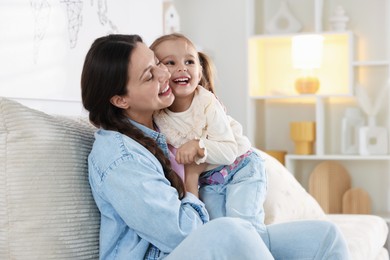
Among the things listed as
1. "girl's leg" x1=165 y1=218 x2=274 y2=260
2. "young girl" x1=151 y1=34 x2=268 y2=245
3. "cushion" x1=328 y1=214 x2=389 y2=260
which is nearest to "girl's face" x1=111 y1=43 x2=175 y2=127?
"young girl" x1=151 y1=34 x2=268 y2=245

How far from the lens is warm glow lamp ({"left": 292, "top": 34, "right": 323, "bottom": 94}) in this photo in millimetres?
4383

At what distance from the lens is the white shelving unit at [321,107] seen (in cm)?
444

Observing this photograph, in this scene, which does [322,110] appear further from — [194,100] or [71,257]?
[71,257]

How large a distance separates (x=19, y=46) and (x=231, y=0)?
242 cm

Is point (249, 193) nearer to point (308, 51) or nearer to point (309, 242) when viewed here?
point (309, 242)

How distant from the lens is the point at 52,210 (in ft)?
5.97

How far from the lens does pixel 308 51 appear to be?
439 centimetres

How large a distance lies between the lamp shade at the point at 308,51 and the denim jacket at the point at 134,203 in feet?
8.63

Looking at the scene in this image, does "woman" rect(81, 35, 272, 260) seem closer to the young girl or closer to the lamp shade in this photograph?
the young girl

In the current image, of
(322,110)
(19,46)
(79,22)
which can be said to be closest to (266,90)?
(322,110)

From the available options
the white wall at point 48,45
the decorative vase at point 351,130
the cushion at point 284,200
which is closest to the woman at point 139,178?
the white wall at point 48,45

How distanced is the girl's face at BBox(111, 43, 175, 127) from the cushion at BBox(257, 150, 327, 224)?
1006mm

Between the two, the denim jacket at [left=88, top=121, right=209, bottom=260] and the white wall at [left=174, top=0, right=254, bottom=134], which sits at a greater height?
the white wall at [left=174, top=0, right=254, bottom=134]

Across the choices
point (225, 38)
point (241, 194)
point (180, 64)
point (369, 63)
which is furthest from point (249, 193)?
point (225, 38)
